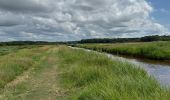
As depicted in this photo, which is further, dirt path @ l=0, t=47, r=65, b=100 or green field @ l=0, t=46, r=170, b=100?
dirt path @ l=0, t=47, r=65, b=100

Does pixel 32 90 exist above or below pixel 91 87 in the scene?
below

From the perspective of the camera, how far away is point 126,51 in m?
52.3

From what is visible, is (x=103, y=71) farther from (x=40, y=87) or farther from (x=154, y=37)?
(x=154, y=37)

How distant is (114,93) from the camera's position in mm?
7969

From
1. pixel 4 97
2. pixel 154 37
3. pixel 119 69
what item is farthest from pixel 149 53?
pixel 154 37

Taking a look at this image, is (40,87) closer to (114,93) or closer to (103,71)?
(103,71)

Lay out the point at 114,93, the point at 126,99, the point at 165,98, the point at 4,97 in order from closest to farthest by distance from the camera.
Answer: the point at 165,98 < the point at 126,99 < the point at 114,93 < the point at 4,97

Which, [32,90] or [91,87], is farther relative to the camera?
[32,90]

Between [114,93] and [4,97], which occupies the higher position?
[114,93]

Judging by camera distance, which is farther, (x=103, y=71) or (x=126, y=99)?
(x=103, y=71)

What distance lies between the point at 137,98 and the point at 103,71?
6497mm

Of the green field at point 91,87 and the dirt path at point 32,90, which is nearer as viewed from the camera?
the green field at point 91,87

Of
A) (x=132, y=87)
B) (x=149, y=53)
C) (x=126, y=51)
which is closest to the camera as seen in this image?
(x=132, y=87)

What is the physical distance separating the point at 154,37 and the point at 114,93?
409 ft
